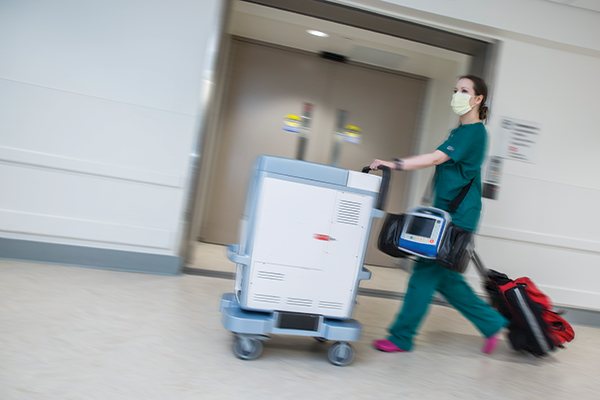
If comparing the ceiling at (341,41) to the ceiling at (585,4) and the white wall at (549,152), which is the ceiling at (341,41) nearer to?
the white wall at (549,152)

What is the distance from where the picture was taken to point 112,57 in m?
2.56

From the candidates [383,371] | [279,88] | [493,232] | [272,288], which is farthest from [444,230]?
[279,88]

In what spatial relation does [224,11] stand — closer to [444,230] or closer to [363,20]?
[363,20]

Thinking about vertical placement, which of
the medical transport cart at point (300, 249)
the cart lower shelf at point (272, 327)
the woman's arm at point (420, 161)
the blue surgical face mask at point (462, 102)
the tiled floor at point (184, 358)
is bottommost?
the tiled floor at point (184, 358)

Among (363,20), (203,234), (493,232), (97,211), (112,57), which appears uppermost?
(363,20)

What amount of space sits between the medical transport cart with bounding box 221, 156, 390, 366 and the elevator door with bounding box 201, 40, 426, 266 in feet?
9.28

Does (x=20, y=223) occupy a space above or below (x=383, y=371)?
above

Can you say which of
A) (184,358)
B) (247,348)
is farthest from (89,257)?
(247,348)

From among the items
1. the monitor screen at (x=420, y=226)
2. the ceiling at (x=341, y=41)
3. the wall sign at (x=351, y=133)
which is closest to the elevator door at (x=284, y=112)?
the wall sign at (x=351, y=133)

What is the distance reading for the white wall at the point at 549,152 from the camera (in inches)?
120

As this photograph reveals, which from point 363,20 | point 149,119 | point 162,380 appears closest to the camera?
point 162,380

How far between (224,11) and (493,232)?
2434 millimetres

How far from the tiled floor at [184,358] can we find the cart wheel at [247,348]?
0.08ft

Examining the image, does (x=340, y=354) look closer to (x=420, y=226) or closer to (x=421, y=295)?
(x=421, y=295)
